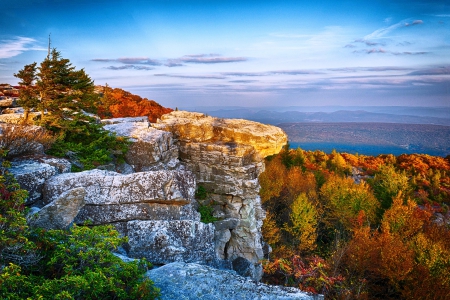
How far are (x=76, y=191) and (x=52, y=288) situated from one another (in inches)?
181

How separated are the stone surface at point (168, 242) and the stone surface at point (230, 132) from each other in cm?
1311

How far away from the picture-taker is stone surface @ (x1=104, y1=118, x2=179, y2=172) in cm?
1811

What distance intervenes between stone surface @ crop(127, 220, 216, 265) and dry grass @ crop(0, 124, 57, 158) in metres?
5.91

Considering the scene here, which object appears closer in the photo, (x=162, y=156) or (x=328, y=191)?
(x=162, y=156)

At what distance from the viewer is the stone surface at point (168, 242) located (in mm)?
8938

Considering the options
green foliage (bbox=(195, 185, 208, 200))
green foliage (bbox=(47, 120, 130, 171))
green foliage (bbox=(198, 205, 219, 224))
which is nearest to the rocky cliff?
green foliage (bbox=(195, 185, 208, 200))

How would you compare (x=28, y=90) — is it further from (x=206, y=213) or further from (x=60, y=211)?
(x=206, y=213)

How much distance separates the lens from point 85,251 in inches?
222

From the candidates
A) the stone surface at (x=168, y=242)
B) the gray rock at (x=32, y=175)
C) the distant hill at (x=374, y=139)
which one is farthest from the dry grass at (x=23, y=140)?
the distant hill at (x=374, y=139)

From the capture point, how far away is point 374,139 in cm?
12875

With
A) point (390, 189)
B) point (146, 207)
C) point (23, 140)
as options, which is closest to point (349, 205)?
point (390, 189)

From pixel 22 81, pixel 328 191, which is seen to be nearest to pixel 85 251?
pixel 22 81

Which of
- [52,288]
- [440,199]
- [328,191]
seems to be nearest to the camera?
[52,288]

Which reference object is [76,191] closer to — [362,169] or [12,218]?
[12,218]
